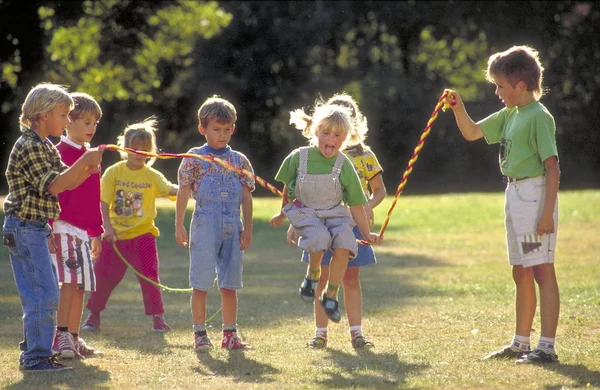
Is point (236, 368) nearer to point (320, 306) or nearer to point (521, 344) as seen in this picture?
point (320, 306)

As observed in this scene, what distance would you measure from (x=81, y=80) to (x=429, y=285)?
31.3 metres

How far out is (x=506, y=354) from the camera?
6.59m

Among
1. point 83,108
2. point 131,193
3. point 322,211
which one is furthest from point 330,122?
point 131,193

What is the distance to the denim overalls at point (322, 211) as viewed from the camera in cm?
695

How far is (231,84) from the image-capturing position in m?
32.1

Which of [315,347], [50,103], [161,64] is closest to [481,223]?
[315,347]

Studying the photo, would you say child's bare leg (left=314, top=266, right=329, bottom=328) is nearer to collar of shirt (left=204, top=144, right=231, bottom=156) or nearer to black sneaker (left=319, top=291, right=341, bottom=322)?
black sneaker (left=319, top=291, right=341, bottom=322)

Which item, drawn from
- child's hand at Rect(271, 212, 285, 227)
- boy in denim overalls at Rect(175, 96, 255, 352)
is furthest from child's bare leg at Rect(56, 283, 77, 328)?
child's hand at Rect(271, 212, 285, 227)

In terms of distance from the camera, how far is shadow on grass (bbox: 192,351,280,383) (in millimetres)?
5996

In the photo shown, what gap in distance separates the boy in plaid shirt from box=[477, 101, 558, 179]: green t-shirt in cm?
252

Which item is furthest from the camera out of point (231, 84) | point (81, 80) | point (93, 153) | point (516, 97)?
point (81, 80)

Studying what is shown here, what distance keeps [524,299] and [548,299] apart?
0.21 m

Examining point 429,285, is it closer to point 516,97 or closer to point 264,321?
point 264,321

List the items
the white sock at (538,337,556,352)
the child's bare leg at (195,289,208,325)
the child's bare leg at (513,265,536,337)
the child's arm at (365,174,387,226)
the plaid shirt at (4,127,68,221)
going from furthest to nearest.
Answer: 1. the child's arm at (365,174,387,226)
2. the child's bare leg at (195,289,208,325)
3. the child's bare leg at (513,265,536,337)
4. the white sock at (538,337,556,352)
5. the plaid shirt at (4,127,68,221)
